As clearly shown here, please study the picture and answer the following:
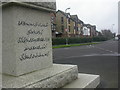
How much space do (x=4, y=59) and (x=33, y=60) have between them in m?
0.55

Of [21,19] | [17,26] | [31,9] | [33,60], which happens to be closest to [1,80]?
[33,60]

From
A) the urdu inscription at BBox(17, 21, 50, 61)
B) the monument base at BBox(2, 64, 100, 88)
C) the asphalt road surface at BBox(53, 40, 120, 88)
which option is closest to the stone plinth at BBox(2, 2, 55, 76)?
the urdu inscription at BBox(17, 21, 50, 61)

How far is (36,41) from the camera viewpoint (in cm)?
293

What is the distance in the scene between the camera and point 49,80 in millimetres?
2502

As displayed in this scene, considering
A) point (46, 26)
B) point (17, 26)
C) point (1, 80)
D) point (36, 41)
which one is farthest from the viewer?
point (46, 26)

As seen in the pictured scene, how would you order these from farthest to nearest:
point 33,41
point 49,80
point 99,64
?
1. point 99,64
2. point 33,41
3. point 49,80

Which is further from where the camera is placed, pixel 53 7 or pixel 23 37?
pixel 53 7

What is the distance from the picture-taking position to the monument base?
216cm

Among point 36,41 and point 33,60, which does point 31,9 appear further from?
point 33,60

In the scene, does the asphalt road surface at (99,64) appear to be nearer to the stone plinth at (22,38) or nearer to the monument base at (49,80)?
the monument base at (49,80)

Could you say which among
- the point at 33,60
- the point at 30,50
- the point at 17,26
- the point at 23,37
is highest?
the point at 17,26

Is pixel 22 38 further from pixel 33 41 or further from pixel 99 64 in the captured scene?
pixel 99 64

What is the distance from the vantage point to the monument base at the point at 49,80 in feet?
7.08

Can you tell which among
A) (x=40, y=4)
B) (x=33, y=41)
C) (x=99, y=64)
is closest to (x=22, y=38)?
(x=33, y=41)
